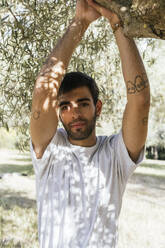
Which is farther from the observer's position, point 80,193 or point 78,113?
point 78,113

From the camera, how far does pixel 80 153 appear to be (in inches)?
98.3

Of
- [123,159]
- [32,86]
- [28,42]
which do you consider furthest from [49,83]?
[32,86]

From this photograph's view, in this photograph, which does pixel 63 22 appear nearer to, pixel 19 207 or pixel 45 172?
pixel 45 172

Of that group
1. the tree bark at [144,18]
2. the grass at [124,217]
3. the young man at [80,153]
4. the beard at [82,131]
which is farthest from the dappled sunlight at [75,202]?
the grass at [124,217]

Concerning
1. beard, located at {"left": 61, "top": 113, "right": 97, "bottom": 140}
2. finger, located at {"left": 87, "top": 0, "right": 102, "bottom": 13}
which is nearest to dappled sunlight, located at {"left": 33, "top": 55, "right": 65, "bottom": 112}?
beard, located at {"left": 61, "top": 113, "right": 97, "bottom": 140}

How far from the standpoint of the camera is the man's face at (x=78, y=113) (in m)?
2.53

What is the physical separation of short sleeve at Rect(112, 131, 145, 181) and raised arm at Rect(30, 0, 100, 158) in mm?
493

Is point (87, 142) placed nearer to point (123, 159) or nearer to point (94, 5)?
point (123, 159)

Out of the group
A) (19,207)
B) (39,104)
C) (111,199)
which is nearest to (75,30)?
(39,104)

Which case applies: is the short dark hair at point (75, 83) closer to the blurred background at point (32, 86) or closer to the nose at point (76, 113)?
the nose at point (76, 113)

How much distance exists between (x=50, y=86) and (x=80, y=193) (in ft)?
2.63

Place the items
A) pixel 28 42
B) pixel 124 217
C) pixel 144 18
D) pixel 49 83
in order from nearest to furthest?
pixel 144 18
pixel 49 83
pixel 28 42
pixel 124 217

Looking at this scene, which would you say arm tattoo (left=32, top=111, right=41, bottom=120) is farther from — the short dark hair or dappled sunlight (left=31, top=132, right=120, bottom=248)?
the short dark hair

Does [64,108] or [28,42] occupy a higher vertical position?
[28,42]
